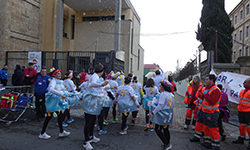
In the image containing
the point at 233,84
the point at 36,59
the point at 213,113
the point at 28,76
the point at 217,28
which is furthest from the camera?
the point at 217,28

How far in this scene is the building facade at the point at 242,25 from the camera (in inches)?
1320

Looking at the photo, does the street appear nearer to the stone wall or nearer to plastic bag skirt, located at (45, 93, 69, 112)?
plastic bag skirt, located at (45, 93, 69, 112)

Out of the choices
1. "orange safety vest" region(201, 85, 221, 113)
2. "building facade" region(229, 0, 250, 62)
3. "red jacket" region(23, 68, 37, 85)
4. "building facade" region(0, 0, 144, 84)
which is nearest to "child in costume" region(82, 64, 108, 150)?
"orange safety vest" region(201, 85, 221, 113)

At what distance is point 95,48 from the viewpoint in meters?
19.7

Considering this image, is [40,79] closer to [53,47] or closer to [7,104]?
[7,104]

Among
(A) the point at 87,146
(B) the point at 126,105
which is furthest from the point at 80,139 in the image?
(B) the point at 126,105

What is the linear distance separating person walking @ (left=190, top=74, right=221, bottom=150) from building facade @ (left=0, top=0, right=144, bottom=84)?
1001 cm

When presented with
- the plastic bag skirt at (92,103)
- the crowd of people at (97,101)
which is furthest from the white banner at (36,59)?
the plastic bag skirt at (92,103)

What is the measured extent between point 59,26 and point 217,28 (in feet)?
46.8

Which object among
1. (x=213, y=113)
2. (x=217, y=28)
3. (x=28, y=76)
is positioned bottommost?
(x=213, y=113)

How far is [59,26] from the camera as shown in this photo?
1650cm

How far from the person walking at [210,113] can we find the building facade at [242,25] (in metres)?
32.0

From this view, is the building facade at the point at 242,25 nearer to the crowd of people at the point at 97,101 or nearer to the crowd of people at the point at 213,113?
the crowd of people at the point at 213,113

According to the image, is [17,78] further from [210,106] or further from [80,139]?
[210,106]
